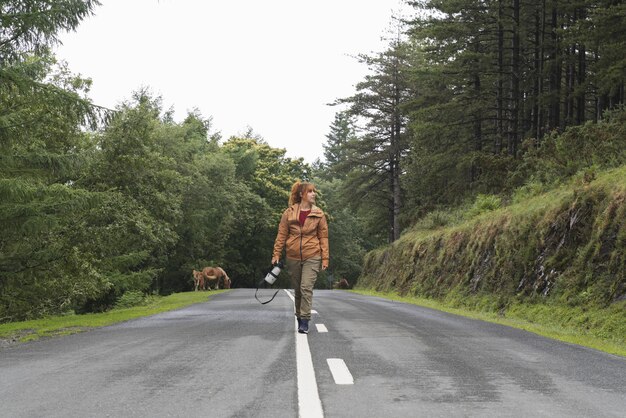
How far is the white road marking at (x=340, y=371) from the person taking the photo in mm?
5262

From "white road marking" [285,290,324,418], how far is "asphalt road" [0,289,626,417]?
0.08 feet

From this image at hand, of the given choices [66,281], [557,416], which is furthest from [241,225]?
[557,416]

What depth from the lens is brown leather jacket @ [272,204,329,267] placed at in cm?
870

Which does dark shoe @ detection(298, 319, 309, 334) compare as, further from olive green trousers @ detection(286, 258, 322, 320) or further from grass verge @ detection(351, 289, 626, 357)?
grass verge @ detection(351, 289, 626, 357)

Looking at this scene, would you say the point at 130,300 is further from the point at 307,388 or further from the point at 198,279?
the point at 307,388

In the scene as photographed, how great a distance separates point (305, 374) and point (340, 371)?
1.23 ft

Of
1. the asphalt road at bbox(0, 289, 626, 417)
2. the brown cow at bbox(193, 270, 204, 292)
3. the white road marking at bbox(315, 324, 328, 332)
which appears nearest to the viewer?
the asphalt road at bbox(0, 289, 626, 417)

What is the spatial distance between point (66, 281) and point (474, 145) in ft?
84.7

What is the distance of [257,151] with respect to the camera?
204 ft

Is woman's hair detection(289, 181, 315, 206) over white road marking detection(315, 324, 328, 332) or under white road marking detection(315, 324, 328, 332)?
over

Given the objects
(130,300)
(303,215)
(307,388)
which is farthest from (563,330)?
(130,300)

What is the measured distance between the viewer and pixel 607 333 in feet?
34.7

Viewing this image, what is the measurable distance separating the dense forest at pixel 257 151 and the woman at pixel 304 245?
5.06 meters

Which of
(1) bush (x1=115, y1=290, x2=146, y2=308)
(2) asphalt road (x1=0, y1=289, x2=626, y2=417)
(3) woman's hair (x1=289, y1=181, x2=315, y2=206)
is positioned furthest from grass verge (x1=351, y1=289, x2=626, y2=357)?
(1) bush (x1=115, y1=290, x2=146, y2=308)
